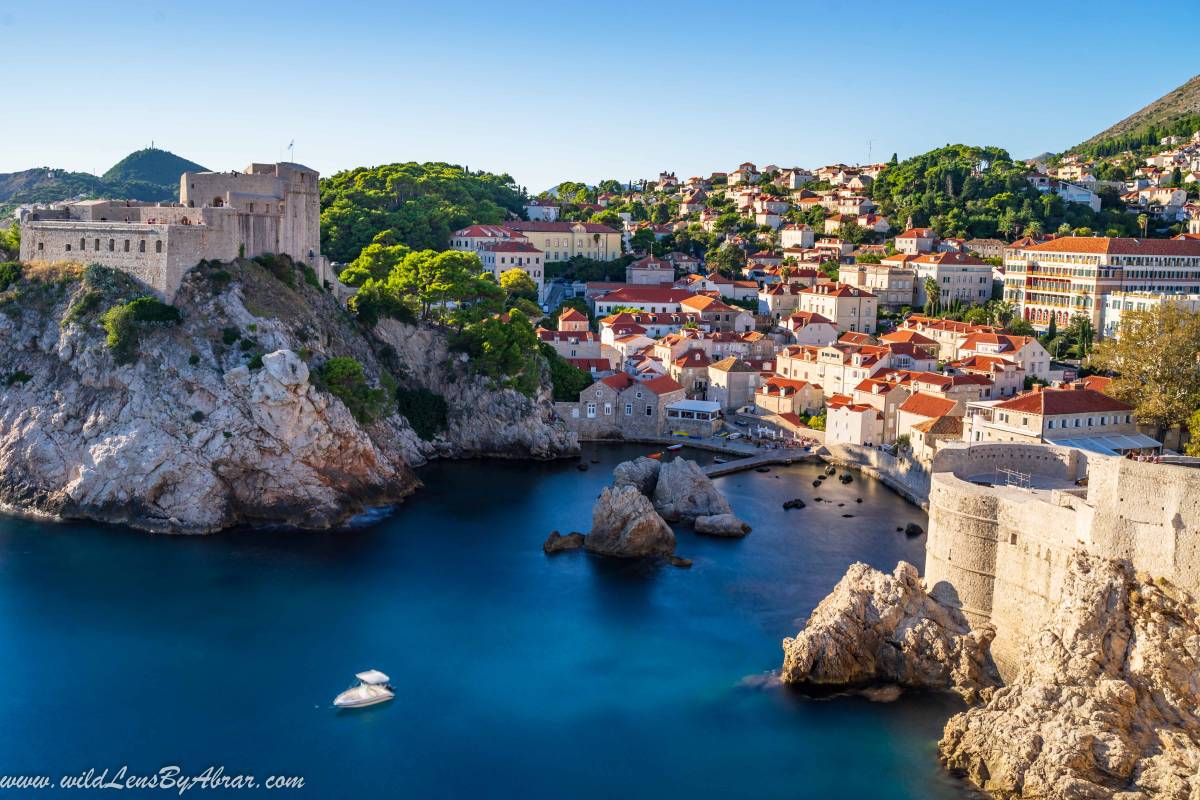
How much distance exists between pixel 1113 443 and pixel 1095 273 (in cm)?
2132

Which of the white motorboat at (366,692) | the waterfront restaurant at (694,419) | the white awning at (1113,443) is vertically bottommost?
the white motorboat at (366,692)

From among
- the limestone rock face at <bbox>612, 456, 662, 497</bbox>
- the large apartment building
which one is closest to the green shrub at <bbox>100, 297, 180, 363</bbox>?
the limestone rock face at <bbox>612, 456, 662, 497</bbox>

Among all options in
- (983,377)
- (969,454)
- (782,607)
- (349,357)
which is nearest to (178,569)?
(349,357)

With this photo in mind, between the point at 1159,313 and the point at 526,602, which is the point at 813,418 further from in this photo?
the point at 526,602

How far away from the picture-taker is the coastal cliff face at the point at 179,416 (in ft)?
98.9

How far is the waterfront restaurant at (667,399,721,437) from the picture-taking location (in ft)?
139

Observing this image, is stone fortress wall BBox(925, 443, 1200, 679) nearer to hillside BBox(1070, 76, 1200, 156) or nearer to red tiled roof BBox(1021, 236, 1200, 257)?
red tiled roof BBox(1021, 236, 1200, 257)

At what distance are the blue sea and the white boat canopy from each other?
0.39m

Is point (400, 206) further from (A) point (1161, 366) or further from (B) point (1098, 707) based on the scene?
(B) point (1098, 707)

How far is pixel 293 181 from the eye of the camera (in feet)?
126

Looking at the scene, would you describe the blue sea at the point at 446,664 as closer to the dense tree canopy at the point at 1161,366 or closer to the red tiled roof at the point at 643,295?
the dense tree canopy at the point at 1161,366

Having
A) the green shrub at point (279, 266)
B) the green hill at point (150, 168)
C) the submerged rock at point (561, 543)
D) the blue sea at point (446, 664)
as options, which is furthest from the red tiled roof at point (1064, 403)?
the green hill at point (150, 168)

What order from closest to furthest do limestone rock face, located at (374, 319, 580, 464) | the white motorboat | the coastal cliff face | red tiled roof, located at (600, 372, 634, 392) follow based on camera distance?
the white motorboat → the coastal cliff face → limestone rock face, located at (374, 319, 580, 464) → red tiled roof, located at (600, 372, 634, 392)

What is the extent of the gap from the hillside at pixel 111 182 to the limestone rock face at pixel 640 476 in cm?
5213
